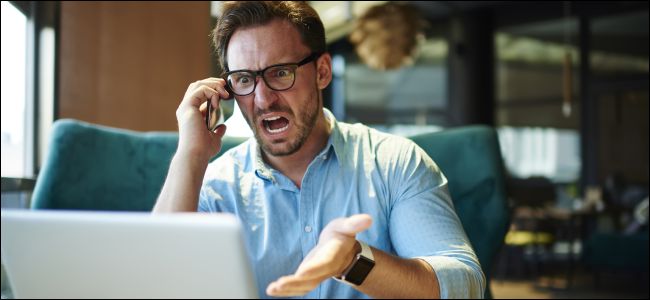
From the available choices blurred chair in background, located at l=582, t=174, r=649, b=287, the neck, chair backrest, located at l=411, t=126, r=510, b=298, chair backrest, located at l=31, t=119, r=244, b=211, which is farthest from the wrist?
blurred chair in background, located at l=582, t=174, r=649, b=287

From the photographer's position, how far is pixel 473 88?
738cm

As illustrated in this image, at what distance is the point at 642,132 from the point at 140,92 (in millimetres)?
5303

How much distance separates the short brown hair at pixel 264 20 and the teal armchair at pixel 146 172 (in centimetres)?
45

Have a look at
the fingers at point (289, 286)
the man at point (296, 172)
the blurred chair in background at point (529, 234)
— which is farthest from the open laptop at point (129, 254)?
the blurred chair in background at point (529, 234)

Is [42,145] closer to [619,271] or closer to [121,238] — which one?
[121,238]

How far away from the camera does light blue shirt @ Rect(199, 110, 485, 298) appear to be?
109 centimetres

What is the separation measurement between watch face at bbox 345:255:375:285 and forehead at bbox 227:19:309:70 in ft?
1.37

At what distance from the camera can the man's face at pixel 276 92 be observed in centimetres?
113

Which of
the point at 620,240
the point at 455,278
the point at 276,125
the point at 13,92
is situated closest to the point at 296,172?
the point at 276,125

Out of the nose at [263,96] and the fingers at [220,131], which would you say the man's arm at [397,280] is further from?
the fingers at [220,131]

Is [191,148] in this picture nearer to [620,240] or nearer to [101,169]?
[101,169]

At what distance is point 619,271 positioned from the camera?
5.34 meters

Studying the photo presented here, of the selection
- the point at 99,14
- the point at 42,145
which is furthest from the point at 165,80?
the point at 42,145

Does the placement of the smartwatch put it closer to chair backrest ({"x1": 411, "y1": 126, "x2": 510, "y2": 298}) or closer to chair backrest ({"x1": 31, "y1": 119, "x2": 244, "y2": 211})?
chair backrest ({"x1": 411, "y1": 126, "x2": 510, "y2": 298})
